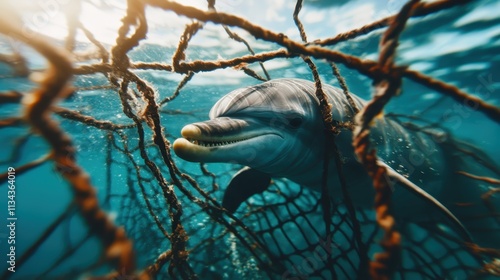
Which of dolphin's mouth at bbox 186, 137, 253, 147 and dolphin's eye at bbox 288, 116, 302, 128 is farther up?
dolphin's eye at bbox 288, 116, 302, 128

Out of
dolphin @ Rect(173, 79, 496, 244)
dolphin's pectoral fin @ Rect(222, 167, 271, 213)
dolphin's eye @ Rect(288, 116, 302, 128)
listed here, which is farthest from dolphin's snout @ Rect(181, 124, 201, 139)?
dolphin's pectoral fin @ Rect(222, 167, 271, 213)

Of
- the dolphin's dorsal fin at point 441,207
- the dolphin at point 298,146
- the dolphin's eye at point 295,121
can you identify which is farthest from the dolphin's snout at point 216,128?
the dolphin's dorsal fin at point 441,207

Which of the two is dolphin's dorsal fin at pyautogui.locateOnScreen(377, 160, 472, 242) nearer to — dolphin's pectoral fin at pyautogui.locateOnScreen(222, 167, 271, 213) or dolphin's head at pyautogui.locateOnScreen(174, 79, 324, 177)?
dolphin's head at pyautogui.locateOnScreen(174, 79, 324, 177)

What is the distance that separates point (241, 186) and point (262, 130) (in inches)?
97.5

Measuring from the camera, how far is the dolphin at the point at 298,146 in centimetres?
273

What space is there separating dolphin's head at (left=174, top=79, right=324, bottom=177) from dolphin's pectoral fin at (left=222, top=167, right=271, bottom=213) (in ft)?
3.54

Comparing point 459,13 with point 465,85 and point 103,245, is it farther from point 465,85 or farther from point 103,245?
point 103,245

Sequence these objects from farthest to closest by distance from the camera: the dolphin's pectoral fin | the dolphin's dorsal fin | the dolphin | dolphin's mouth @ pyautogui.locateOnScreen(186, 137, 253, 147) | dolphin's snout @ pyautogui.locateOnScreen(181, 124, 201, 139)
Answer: the dolphin's pectoral fin, the dolphin's dorsal fin, the dolphin, dolphin's mouth @ pyautogui.locateOnScreen(186, 137, 253, 147), dolphin's snout @ pyautogui.locateOnScreen(181, 124, 201, 139)

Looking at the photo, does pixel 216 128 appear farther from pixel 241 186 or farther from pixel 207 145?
pixel 241 186

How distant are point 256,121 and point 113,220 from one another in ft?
8.31

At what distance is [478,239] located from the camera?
21.5 feet

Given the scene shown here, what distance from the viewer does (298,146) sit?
385cm

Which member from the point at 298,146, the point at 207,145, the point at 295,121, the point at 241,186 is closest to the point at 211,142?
the point at 207,145

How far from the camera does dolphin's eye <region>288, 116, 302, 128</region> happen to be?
3.56 metres
